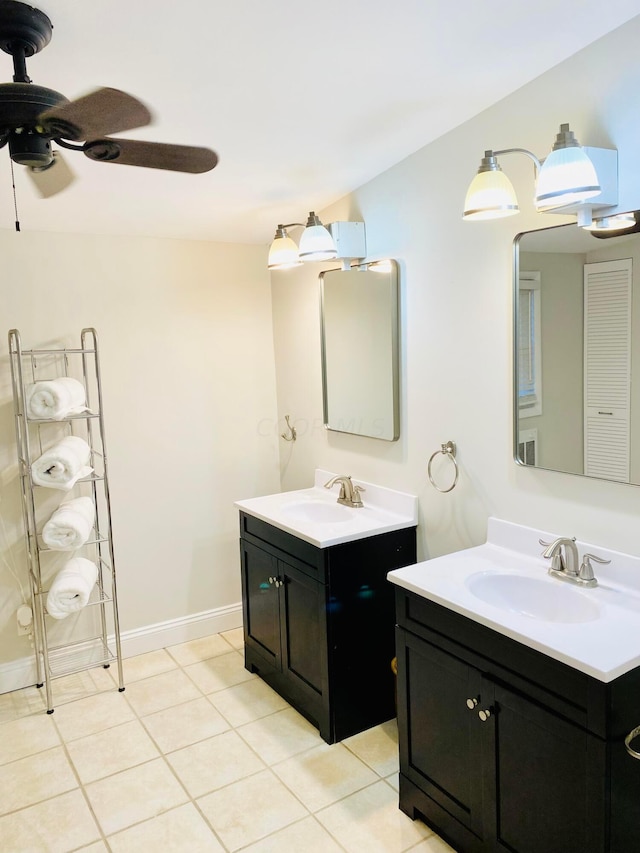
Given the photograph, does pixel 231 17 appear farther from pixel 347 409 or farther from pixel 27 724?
pixel 27 724

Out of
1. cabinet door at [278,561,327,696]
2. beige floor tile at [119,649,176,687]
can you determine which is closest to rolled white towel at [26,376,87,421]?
cabinet door at [278,561,327,696]

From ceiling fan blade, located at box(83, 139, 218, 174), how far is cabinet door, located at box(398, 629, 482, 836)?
4.95 ft

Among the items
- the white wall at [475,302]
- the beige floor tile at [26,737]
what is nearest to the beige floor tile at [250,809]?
the beige floor tile at [26,737]

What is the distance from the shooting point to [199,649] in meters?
3.35

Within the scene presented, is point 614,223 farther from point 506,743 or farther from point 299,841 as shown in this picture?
point 299,841

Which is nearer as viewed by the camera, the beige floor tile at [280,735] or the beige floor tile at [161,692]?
the beige floor tile at [280,735]

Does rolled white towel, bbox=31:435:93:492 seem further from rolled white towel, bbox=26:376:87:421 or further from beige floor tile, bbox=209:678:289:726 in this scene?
beige floor tile, bbox=209:678:289:726

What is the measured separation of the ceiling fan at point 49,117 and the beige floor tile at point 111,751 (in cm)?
211

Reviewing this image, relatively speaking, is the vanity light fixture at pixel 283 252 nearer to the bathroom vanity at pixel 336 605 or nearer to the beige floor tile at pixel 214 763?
the bathroom vanity at pixel 336 605

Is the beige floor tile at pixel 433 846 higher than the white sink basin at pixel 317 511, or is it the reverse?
the white sink basin at pixel 317 511

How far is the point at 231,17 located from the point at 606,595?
1781 millimetres

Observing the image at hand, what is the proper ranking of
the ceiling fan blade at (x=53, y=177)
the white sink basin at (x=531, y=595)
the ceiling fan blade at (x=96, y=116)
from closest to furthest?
1. the ceiling fan blade at (x=96, y=116)
2. the ceiling fan blade at (x=53, y=177)
3. the white sink basin at (x=531, y=595)

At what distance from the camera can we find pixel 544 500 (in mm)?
2070

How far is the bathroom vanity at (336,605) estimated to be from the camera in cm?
245
